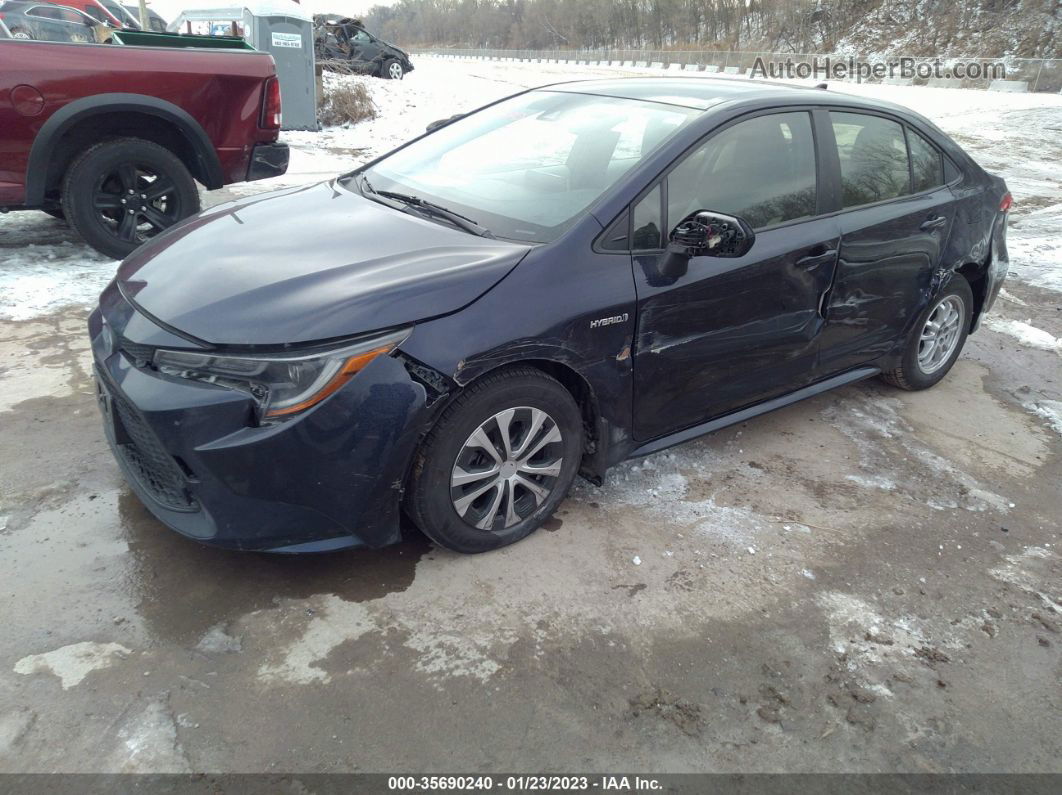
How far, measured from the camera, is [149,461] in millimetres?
2713

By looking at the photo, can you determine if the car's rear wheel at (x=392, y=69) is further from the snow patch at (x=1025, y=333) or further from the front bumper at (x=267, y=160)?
the snow patch at (x=1025, y=333)

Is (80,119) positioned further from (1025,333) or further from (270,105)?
(1025,333)

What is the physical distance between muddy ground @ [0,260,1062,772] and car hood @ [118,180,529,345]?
0.90 m

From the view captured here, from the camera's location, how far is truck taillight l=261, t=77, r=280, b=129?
237 inches

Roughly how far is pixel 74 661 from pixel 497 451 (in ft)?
4.80

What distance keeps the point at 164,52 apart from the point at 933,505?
560 cm

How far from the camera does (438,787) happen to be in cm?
214

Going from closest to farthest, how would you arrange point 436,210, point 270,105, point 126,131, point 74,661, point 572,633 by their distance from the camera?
point 74,661, point 572,633, point 436,210, point 126,131, point 270,105

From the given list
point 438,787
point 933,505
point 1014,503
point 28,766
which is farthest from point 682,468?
point 28,766

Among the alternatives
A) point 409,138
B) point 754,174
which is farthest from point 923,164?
point 409,138

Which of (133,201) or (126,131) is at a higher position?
(126,131)

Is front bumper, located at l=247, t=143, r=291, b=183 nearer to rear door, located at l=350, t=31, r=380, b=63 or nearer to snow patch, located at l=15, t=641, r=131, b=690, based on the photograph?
snow patch, located at l=15, t=641, r=131, b=690

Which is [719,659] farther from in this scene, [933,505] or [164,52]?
[164,52]

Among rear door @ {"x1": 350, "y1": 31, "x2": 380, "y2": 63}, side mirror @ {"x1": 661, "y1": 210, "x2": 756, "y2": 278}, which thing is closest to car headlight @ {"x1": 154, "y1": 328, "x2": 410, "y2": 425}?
side mirror @ {"x1": 661, "y1": 210, "x2": 756, "y2": 278}
